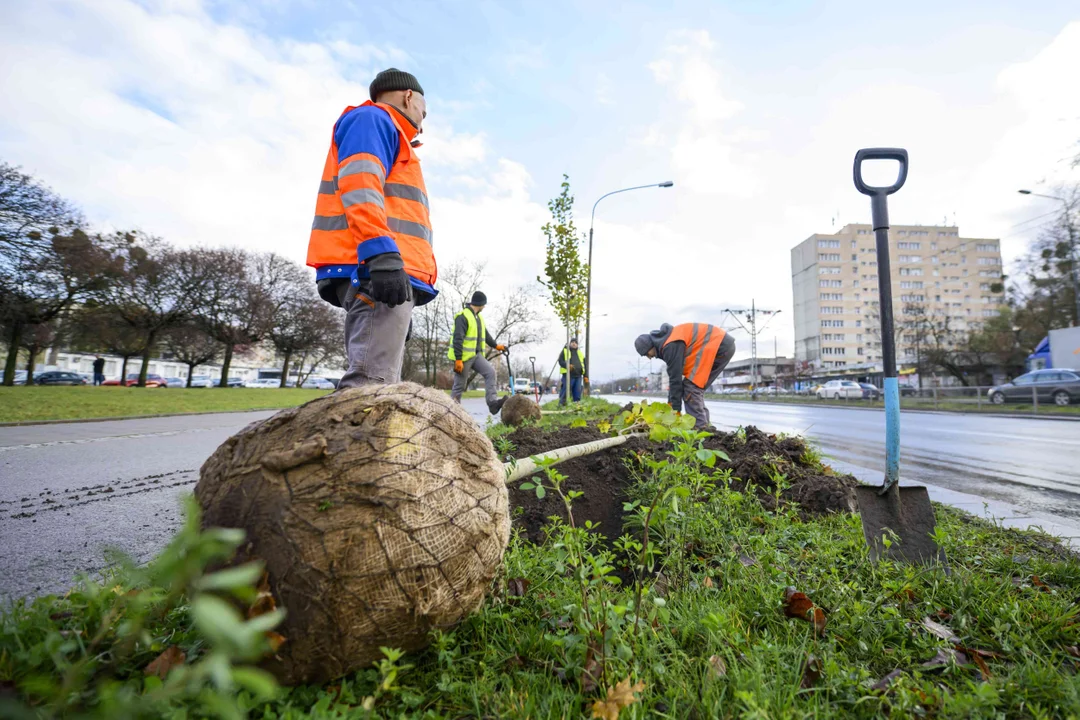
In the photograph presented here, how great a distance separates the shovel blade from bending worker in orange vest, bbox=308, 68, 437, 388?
8.81 ft

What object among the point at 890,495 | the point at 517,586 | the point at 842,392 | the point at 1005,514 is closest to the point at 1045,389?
the point at 842,392

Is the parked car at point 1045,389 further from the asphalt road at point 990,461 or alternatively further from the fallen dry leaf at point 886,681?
the fallen dry leaf at point 886,681

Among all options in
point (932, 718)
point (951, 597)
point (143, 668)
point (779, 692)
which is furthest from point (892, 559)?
point (143, 668)

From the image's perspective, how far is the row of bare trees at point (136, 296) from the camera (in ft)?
77.1

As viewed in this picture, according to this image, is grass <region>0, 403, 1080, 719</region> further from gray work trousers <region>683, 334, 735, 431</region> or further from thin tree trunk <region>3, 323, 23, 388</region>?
thin tree trunk <region>3, 323, 23, 388</region>

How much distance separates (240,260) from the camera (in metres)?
41.1

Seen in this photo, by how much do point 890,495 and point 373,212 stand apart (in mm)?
3157

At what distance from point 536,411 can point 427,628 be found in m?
6.85

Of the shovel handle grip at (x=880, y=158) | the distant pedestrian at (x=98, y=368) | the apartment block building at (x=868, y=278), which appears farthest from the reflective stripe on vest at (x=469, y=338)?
the apartment block building at (x=868, y=278)

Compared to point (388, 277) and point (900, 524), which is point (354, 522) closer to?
point (388, 277)

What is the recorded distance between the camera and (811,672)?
1.57 m

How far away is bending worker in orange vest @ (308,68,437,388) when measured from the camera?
2734 millimetres

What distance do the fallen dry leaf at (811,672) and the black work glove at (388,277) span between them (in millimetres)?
2328

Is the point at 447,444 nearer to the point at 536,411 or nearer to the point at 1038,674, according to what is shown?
the point at 1038,674
